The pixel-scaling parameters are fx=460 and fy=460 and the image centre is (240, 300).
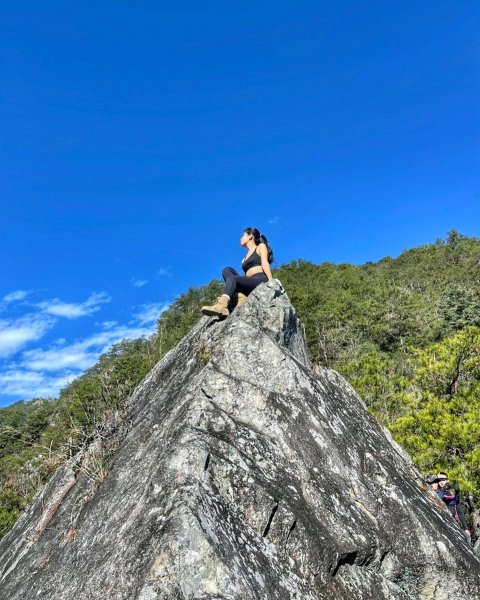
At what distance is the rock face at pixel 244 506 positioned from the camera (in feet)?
11.9

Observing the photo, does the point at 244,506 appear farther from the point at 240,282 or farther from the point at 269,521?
the point at 240,282

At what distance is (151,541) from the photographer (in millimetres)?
3566

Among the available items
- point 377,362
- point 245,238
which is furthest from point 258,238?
point 377,362

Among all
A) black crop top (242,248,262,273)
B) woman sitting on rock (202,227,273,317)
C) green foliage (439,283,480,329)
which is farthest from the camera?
green foliage (439,283,480,329)

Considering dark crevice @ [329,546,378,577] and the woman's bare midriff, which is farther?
the woman's bare midriff

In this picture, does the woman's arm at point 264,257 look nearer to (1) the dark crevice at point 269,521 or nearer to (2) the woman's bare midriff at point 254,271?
(2) the woman's bare midriff at point 254,271

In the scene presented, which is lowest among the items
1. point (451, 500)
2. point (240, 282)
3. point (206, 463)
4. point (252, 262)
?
point (206, 463)

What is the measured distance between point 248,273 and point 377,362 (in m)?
14.4

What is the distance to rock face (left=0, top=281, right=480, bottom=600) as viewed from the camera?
362cm

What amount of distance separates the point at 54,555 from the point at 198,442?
6.90 ft

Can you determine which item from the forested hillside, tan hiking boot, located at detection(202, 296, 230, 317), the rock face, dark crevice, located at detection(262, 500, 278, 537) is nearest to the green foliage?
the forested hillside

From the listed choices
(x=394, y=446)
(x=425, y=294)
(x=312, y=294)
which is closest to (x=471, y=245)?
(x=425, y=294)

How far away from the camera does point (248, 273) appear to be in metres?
8.18

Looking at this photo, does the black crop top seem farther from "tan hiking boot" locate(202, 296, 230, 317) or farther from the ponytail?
"tan hiking boot" locate(202, 296, 230, 317)
